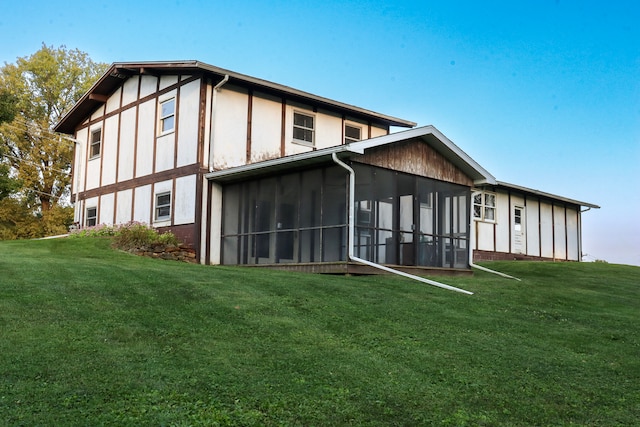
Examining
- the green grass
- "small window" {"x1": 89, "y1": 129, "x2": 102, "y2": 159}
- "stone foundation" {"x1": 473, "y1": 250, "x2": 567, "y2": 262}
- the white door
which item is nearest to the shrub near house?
the green grass

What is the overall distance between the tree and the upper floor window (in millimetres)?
19697

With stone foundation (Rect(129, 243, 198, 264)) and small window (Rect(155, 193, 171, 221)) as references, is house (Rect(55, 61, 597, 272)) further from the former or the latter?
stone foundation (Rect(129, 243, 198, 264))

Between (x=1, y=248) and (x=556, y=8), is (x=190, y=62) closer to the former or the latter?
(x=1, y=248)

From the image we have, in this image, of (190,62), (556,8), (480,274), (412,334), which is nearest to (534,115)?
(556,8)

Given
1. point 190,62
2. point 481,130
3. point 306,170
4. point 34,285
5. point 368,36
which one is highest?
point 368,36

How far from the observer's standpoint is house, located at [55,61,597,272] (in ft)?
48.6

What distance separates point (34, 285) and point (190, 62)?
31.0 feet

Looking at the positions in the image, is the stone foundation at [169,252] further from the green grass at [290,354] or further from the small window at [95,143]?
the small window at [95,143]

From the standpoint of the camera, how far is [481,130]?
1766 centimetres

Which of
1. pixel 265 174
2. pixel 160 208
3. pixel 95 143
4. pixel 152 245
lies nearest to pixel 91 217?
pixel 95 143

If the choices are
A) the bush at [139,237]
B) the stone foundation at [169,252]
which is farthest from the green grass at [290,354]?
the bush at [139,237]

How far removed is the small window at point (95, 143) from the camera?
22.5m

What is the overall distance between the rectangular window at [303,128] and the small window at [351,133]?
4.45 feet

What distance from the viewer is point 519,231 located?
84.6 ft
